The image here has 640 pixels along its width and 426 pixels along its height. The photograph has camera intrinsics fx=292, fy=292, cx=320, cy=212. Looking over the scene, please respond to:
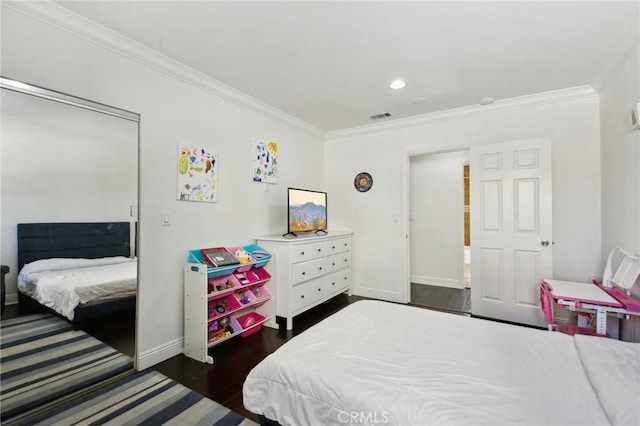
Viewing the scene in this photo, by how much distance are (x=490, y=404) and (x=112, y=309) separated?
2452mm

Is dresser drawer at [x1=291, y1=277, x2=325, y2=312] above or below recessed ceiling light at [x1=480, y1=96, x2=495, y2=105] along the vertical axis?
below

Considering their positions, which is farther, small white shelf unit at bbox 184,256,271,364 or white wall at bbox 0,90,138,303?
small white shelf unit at bbox 184,256,271,364

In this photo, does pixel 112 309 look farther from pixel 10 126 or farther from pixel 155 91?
pixel 155 91

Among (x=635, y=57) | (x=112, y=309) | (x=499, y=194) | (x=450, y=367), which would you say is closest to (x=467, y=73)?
(x=635, y=57)

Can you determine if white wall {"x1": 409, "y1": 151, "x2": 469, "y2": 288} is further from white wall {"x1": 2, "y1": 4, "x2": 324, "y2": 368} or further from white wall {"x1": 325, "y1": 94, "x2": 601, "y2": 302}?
white wall {"x1": 2, "y1": 4, "x2": 324, "y2": 368}

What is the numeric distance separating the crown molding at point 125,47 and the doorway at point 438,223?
115 inches

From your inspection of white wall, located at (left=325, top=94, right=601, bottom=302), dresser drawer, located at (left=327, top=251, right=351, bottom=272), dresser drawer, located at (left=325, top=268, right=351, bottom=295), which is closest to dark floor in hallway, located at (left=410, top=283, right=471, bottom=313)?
white wall, located at (left=325, top=94, right=601, bottom=302)

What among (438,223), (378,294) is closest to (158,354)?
(378,294)

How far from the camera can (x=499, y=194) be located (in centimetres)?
328

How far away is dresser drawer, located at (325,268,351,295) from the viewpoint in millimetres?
3682

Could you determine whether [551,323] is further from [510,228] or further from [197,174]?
[197,174]

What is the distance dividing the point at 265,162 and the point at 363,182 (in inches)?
60.3

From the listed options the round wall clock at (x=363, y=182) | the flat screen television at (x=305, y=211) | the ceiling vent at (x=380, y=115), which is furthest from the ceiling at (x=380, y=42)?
the round wall clock at (x=363, y=182)

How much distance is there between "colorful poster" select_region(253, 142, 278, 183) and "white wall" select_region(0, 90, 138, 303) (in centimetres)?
129
